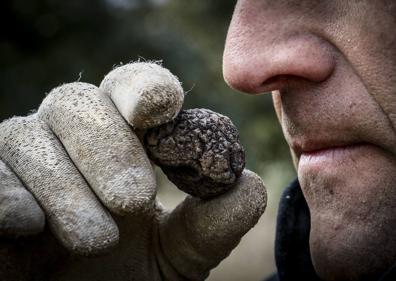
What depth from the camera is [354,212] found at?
125cm

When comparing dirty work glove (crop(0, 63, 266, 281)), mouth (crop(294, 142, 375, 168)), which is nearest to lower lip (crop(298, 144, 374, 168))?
mouth (crop(294, 142, 375, 168))

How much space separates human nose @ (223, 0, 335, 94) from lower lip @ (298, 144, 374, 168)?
14 centimetres

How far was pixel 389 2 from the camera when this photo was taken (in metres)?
1.19

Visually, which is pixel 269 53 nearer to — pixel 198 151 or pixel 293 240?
pixel 198 151

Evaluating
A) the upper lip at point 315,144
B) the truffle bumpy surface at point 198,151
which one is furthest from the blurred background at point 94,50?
the truffle bumpy surface at point 198,151

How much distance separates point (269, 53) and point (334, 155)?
0.76ft

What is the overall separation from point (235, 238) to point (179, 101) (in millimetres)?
317

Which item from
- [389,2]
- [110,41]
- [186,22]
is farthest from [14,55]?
[389,2]

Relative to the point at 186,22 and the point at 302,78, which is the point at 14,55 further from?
the point at 302,78

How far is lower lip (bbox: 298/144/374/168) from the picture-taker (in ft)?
4.13

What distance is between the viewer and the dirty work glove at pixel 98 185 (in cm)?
Result: 111

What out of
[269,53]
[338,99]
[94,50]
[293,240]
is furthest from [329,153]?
[94,50]

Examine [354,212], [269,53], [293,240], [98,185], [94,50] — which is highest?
[269,53]

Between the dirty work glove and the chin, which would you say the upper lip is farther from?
the dirty work glove
